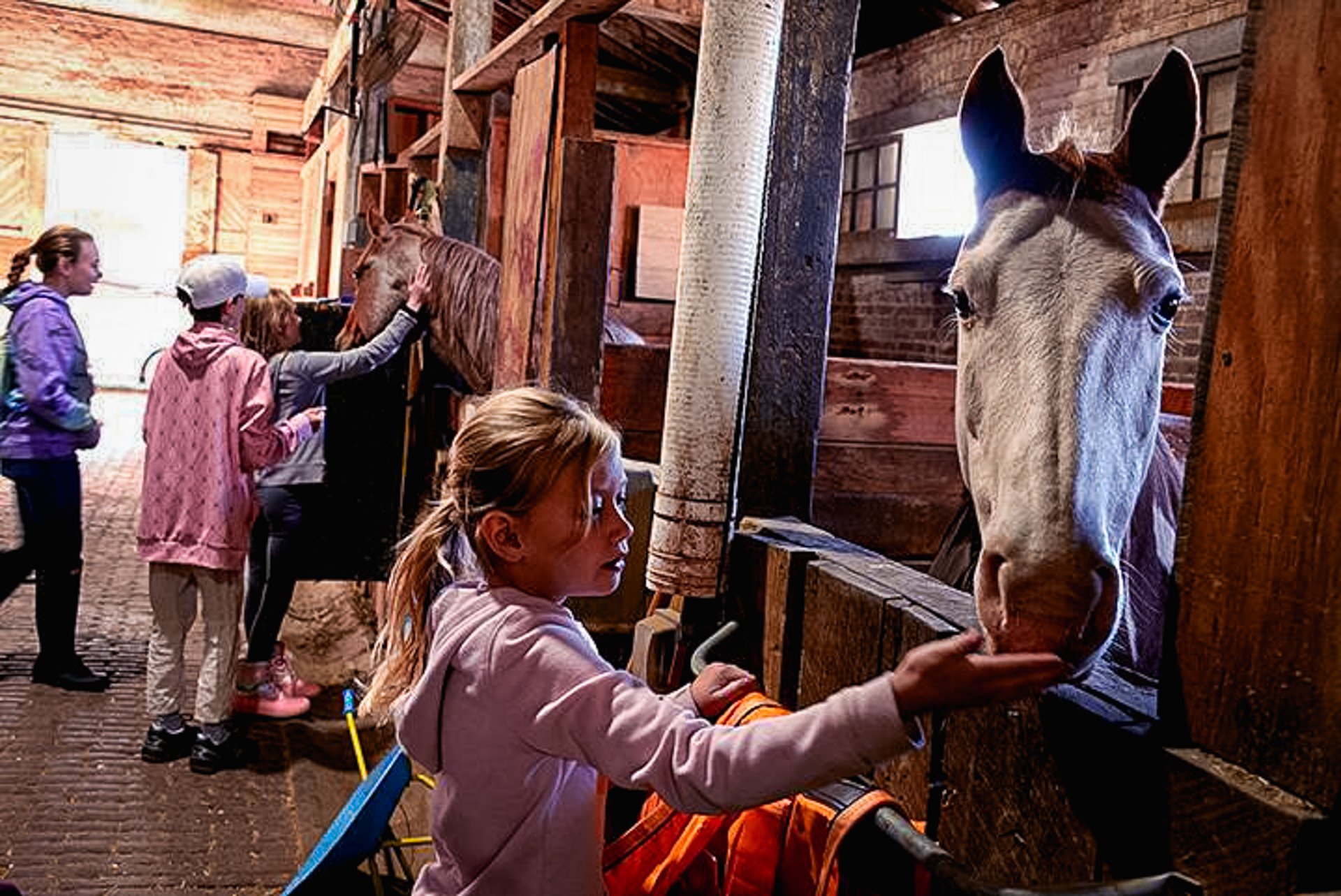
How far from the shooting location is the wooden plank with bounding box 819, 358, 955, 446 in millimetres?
4344

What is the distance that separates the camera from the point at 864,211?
35.4 feet

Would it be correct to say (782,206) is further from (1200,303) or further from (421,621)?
(1200,303)

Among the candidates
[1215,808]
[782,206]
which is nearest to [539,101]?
[782,206]

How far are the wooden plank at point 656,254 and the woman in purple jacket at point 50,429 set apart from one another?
13.4 feet

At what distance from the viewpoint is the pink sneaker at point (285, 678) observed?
5594mm

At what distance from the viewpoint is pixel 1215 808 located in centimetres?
124

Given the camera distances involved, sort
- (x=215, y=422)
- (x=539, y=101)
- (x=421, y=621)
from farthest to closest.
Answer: (x=215, y=422) < (x=539, y=101) < (x=421, y=621)

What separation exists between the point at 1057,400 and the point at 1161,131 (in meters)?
0.57

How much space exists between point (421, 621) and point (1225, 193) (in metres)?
1.39

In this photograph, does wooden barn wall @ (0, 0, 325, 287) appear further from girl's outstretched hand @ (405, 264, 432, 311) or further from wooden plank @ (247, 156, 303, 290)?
girl's outstretched hand @ (405, 264, 432, 311)

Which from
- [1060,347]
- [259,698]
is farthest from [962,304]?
[259,698]

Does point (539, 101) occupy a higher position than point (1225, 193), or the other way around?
point (539, 101)

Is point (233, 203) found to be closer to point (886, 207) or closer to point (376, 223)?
point (886, 207)

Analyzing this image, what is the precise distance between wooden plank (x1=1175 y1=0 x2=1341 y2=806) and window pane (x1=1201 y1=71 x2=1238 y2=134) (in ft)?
21.6
